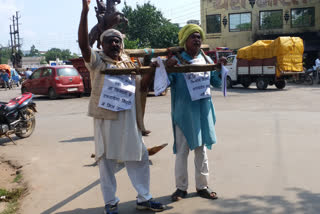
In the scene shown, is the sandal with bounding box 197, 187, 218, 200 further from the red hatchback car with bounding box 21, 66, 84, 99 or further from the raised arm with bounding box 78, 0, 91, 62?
the red hatchback car with bounding box 21, 66, 84, 99

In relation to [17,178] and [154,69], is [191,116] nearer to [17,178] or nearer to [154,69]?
[154,69]

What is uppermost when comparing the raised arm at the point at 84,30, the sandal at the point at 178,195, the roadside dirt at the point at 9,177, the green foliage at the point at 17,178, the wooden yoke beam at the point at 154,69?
the raised arm at the point at 84,30

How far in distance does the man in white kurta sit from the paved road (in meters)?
0.42

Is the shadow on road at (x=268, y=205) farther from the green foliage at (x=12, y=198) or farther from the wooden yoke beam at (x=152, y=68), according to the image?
the green foliage at (x=12, y=198)

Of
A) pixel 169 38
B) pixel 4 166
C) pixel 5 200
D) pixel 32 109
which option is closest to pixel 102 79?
pixel 5 200

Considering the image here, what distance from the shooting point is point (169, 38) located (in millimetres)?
44281

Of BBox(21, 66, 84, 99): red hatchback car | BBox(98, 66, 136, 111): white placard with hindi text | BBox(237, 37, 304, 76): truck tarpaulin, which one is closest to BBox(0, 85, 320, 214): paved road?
BBox(98, 66, 136, 111): white placard with hindi text

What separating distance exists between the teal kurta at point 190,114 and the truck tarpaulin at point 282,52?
47.5ft

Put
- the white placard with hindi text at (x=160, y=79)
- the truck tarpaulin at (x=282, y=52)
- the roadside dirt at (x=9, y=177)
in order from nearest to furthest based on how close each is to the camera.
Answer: the white placard with hindi text at (x=160, y=79) < the roadside dirt at (x=9, y=177) < the truck tarpaulin at (x=282, y=52)

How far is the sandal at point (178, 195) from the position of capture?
12.7 ft

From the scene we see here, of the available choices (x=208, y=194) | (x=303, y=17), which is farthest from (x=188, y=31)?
(x=303, y=17)

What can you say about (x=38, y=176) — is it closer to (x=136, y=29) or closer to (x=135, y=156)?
(x=135, y=156)

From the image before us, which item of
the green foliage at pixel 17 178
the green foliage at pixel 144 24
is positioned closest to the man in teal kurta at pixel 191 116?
the green foliage at pixel 17 178

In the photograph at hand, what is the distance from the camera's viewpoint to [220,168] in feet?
16.4
